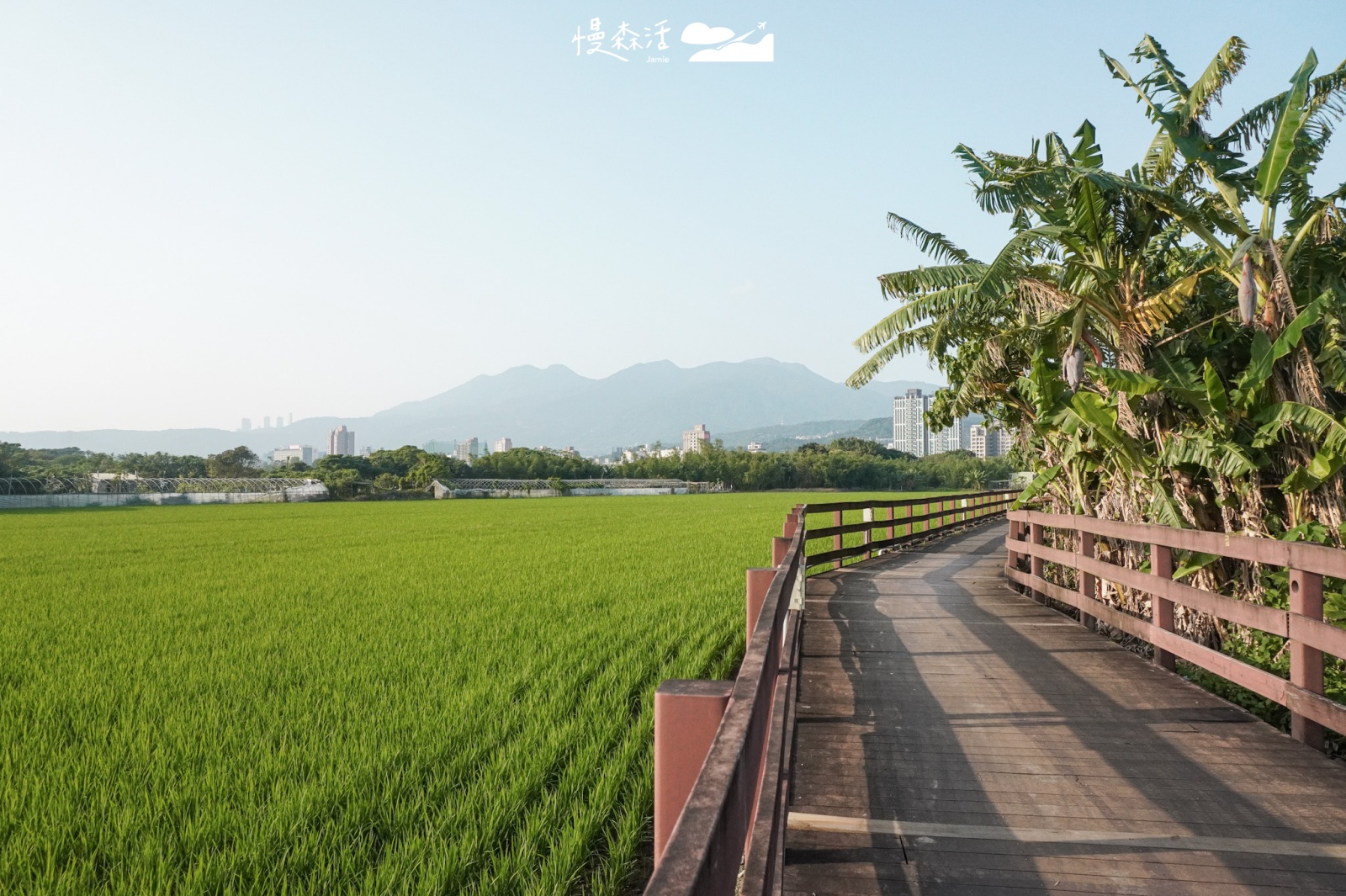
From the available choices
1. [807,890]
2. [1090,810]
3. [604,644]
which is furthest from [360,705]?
[1090,810]

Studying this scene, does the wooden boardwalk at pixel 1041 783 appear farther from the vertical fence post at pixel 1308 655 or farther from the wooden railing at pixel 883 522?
the wooden railing at pixel 883 522

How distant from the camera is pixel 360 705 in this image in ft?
20.5

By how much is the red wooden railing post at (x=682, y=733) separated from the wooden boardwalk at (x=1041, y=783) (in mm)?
1465

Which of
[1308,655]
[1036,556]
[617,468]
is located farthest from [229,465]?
[1308,655]

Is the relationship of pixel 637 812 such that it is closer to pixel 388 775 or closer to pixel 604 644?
pixel 388 775

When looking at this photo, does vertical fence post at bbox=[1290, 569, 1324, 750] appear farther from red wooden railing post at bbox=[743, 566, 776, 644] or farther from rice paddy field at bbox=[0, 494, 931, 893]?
rice paddy field at bbox=[0, 494, 931, 893]

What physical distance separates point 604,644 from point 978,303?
7.16 metres

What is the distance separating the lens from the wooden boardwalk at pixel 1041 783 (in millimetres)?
3123

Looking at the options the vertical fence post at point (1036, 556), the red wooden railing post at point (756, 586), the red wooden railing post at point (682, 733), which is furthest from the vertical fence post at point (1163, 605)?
the red wooden railing post at point (682, 733)

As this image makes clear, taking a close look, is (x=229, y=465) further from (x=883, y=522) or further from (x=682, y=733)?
(x=682, y=733)

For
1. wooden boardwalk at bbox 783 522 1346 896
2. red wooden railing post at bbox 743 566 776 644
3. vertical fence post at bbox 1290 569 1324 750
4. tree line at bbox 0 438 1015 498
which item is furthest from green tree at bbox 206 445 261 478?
vertical fence post at bbox 1290 569 1324 750

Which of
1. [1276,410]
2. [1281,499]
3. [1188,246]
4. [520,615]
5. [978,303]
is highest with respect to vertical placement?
[1188,246]

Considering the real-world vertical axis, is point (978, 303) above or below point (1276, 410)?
above

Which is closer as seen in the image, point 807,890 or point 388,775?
point 807,890
